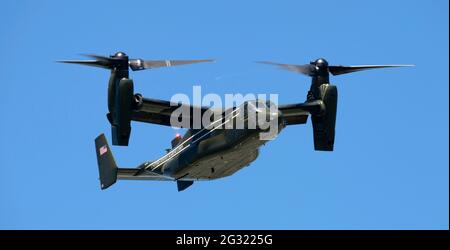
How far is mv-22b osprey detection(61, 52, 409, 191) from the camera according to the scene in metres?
30.6

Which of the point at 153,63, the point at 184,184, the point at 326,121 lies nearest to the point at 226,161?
the point at 184,184

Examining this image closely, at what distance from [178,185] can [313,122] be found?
457 cm

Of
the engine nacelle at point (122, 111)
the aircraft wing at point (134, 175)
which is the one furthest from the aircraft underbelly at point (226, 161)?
the engine nacelle at point (122, 111)

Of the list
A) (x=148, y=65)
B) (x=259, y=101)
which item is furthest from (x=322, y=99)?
(x=148, y=65)

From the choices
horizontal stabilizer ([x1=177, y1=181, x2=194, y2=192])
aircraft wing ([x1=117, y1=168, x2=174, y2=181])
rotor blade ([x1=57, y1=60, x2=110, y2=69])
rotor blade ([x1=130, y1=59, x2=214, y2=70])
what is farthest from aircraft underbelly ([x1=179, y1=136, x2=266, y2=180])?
rotor blade ([x1=57, y1=60, x2=110, y2=69])

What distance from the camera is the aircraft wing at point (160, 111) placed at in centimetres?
3216

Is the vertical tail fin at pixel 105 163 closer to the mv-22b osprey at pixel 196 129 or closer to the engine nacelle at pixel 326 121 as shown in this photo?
the mv-22b osprey at pixel 196 129

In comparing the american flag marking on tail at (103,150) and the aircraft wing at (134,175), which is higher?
the american flag marking on tail at (103,150)

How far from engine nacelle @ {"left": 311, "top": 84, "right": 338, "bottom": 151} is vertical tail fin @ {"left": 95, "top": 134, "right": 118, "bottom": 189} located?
20.5ft

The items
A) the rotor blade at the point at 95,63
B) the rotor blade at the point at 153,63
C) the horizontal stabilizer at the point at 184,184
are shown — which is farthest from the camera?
the horizontal stabilizer at the point at 184,184

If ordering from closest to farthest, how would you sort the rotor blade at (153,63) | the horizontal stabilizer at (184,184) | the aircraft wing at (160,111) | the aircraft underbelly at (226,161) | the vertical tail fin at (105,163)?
the aircraft underbelly at (226,161)
the rotor blade at (153,63)
the aircraft wing at (160,111)
the vertical tail fin at (105,163)
the horizontal stabilizer at (184,184)

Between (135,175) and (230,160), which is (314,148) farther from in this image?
(135,175)

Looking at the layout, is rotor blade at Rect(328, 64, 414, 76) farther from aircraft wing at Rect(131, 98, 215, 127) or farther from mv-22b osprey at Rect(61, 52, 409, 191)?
aircraft wing at Rect(131, 98, 215, 127)

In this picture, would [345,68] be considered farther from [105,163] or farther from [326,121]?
[105,163]
